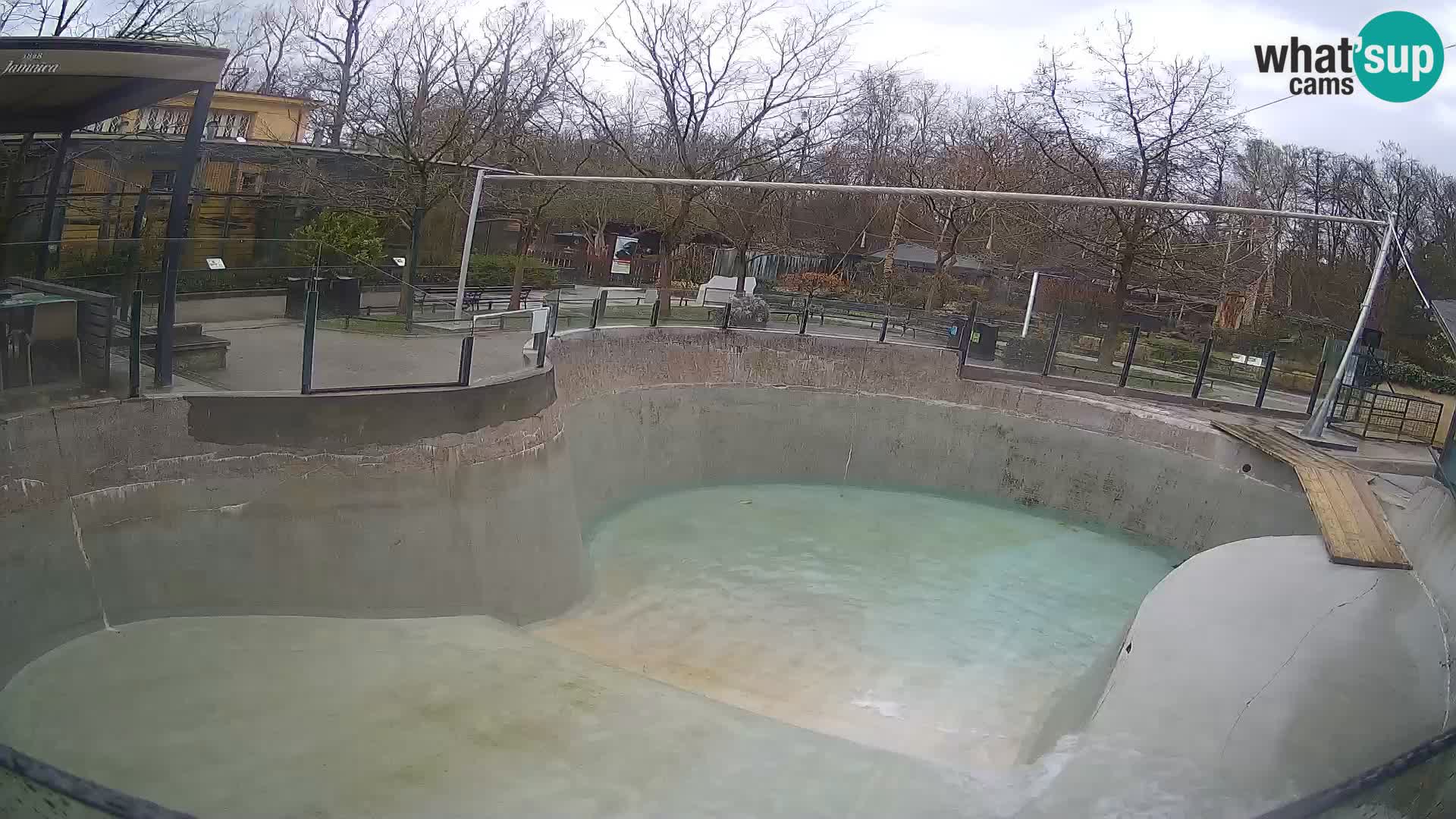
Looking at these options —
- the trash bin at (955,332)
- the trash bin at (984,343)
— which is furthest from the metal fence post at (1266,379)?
the trash bin at (955,332)

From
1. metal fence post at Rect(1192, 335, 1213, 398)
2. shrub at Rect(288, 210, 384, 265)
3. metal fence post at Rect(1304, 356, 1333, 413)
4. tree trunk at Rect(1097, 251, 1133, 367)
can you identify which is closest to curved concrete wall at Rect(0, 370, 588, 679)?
shrub at Rect(288, 210, 384, 265)

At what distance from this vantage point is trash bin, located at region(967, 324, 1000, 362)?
63.2 feet

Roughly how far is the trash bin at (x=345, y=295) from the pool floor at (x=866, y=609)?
3806 millimetres

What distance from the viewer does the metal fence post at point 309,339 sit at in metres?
9.07

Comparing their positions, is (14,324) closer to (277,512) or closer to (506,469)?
(277,512)

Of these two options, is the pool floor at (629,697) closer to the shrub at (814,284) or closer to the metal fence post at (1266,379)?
the metal fence post at (1266,379)

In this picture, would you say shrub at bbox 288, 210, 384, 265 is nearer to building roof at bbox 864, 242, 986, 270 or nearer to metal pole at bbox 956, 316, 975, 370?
metal pole at bbox 956, 316, 975, 370

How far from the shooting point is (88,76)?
26.5 ft

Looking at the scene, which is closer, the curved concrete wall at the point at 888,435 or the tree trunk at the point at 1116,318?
the curved concrete wall at the point at 888,435

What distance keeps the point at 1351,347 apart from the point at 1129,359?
4.25m

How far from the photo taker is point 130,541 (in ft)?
25.6

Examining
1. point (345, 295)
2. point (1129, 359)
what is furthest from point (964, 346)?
point (345, 295)

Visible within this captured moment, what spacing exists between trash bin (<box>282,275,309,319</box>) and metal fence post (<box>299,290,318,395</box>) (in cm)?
6

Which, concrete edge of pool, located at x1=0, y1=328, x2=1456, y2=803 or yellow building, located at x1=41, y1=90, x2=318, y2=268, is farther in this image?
yellow building, located at x1=41, y1=90, x2=318, y2=268
